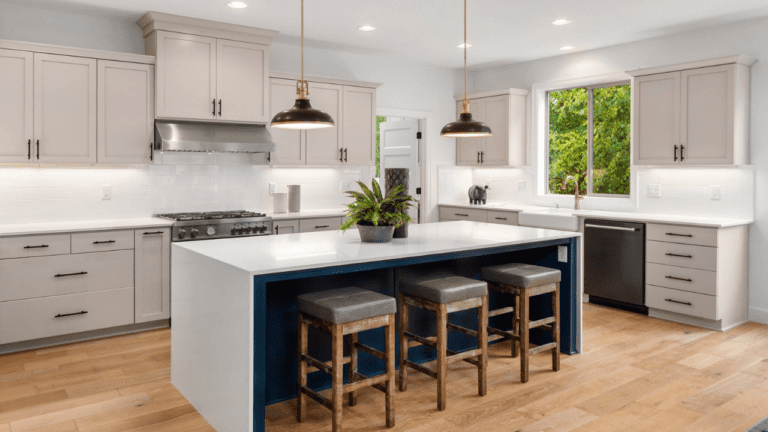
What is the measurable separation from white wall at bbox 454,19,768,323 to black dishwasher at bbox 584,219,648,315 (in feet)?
2.22

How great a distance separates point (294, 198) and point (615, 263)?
3.14m

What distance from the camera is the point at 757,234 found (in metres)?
4.93

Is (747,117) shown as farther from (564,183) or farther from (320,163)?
(320,163)

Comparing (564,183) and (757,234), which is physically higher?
(564,183)

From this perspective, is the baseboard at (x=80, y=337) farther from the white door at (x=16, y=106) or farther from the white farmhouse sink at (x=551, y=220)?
the white farmhouse sink at (x=551, y=220)

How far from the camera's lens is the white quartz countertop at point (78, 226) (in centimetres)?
410

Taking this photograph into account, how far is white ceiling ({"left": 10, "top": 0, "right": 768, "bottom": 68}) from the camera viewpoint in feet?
14.8

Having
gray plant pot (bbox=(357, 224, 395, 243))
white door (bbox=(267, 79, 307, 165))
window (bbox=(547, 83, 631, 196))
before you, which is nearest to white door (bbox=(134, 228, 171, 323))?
white door (bbox=(267, 79, 307, 165))

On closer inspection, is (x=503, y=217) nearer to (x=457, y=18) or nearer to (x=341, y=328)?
(x=457, y=18)

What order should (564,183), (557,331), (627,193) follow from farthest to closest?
(564,183)
(627,193)
(557,331)

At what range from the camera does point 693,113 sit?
4988mm

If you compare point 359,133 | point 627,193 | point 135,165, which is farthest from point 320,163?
point 627,193

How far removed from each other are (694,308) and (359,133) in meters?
3.54

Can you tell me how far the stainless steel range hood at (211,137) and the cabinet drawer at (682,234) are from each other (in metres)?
3.44
